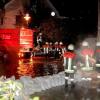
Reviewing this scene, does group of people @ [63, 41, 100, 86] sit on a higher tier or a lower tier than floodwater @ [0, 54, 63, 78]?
higher

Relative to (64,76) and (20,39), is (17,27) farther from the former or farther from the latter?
(64,76)

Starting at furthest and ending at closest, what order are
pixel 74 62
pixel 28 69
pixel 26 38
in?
1. pixel 26 38
2. pixel 28 69
3. pixel 74 62

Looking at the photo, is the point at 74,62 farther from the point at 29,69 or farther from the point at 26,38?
the point at 26,38

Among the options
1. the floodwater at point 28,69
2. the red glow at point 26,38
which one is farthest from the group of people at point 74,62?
the red glow at point 26,38

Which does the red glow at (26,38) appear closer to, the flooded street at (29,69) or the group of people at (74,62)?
the flooded street at (29,69)

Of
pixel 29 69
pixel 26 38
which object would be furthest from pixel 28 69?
pixel 26 38

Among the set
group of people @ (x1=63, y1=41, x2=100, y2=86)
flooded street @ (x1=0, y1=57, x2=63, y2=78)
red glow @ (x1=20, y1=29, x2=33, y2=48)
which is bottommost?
flooded street @ (x1=0, y1=57, x2=63, y2=78)

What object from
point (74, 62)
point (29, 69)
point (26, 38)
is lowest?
point (29, 69)

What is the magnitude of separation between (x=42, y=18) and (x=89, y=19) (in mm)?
6522

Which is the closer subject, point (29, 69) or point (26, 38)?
point (29, 69)

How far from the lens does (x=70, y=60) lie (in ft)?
39.4

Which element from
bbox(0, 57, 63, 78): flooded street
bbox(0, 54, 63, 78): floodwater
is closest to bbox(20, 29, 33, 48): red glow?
bbox(0, 54, 63, 78): floodwater

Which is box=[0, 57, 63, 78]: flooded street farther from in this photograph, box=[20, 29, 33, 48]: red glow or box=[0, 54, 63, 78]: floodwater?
box=[20, 29, 33, 48]: red glow

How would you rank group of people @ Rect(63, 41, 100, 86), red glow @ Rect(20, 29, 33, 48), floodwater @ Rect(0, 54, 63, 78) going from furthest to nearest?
1. red glow @ Rect(20, 29, 33, 48)
2. floodwater @ Rect(0, 54, 63, 78)
3. group of people @ Rect(63, 41, 100, 86)
